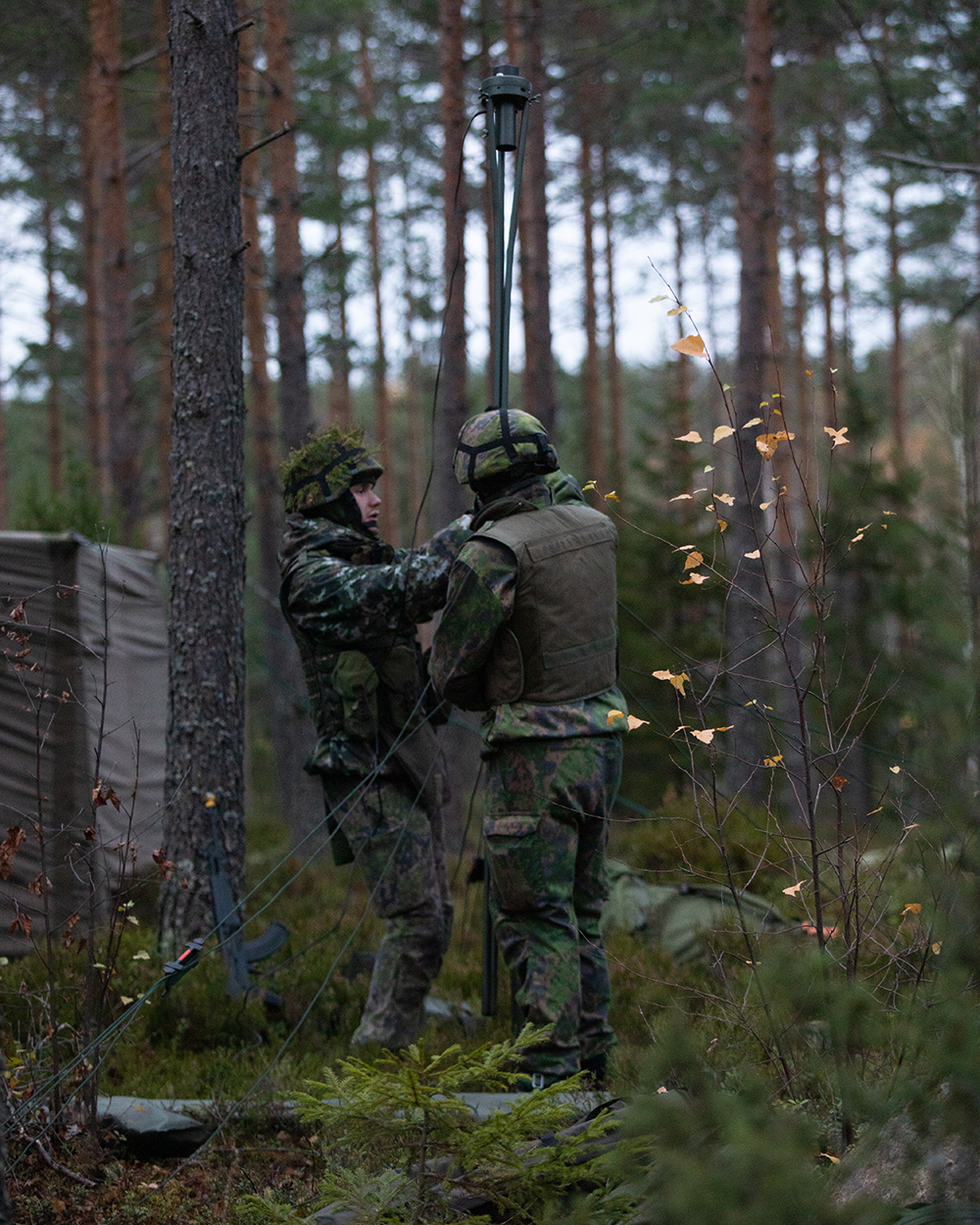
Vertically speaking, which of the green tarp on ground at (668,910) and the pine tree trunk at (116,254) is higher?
the pine tree trunk at (116,254)

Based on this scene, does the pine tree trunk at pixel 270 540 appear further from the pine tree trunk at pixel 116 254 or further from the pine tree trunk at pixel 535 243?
the pine tree trunk at pixel 535 243

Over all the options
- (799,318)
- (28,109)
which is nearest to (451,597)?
(28,109)

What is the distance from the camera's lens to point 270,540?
13.3 metres

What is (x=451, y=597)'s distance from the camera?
411 centimetres

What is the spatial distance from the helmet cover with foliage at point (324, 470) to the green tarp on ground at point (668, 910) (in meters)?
2.59

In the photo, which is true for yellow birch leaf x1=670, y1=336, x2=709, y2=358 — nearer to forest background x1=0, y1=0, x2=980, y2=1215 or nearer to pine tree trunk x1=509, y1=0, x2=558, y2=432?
forest background x1=0, y1=0, x2=980, y2=1215

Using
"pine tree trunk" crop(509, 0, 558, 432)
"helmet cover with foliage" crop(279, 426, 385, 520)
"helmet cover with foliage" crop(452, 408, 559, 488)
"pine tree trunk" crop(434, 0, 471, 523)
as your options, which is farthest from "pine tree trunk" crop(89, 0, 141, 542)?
"helmet cover with foliage" crop(452, 408, 559, 488)

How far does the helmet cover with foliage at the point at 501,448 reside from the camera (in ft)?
13.9

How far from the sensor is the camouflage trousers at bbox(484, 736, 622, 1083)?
157 inches

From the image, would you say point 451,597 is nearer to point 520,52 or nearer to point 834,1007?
point 834,1007

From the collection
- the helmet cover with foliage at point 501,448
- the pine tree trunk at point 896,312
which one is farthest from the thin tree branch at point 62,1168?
the pine tree trunk at point 896,312

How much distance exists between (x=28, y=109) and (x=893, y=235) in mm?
15791

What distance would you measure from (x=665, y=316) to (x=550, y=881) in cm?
204

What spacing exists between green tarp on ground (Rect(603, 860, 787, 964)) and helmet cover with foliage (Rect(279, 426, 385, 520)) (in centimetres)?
259
